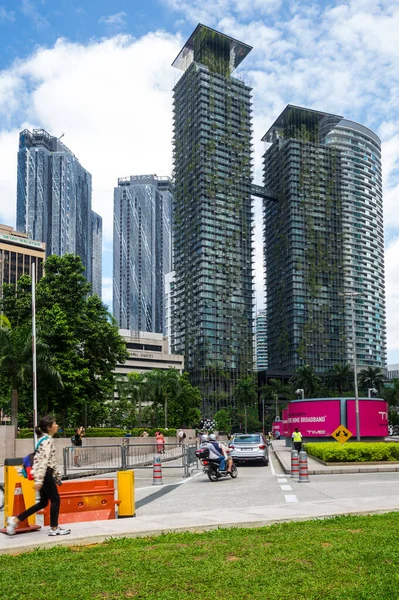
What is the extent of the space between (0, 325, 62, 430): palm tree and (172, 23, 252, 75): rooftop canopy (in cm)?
15569

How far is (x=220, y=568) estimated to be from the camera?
633 centimetres

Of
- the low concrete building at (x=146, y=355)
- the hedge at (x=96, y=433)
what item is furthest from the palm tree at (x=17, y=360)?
the low concrete building at (x=146, y=355)

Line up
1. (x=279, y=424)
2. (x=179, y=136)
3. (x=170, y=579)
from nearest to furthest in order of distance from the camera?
(x=170, y=579)
(x=279, y=424)
(x=179, y=136)

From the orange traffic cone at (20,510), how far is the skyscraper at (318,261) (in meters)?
167

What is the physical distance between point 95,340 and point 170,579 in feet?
120

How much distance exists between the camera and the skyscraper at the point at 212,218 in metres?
162

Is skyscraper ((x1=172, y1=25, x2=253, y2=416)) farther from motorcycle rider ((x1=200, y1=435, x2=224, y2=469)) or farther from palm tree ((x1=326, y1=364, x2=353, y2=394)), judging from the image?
motorcycle rider ((x1=200, y1=435, x2=224, y2=469))

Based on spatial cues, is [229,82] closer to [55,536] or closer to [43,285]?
[43,285]

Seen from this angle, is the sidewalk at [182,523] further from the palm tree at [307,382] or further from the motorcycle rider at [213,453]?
the palm tree at [307,382]

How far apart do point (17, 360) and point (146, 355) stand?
405 feet

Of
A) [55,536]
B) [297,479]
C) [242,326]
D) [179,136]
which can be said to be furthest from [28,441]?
[179,136]

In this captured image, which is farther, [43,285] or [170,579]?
[43,285]

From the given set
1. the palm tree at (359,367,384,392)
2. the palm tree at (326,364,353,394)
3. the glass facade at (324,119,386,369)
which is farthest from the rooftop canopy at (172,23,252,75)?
the palm tree at (359,367,384,392)

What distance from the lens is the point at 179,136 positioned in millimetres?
177000
